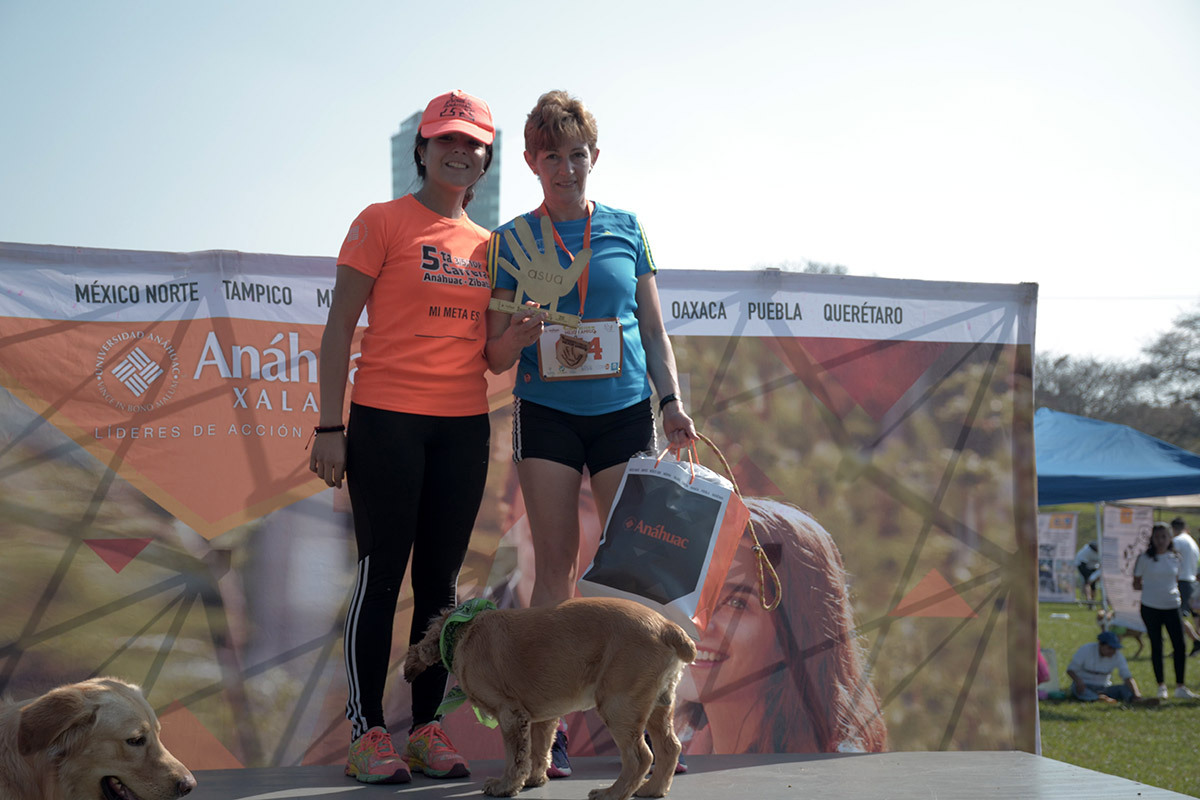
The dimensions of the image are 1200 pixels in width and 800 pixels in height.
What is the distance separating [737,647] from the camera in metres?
Result: 4.00

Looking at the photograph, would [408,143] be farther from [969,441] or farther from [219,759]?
[969,441]

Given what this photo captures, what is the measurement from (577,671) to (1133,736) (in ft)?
25.0

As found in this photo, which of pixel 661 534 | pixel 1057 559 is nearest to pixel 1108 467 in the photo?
pixel 661 534

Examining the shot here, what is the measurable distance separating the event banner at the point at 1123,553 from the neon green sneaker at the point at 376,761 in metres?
12.9

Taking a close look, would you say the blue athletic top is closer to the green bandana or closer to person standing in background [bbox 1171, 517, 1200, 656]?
the green bandana

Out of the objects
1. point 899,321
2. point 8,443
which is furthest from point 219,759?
point 899,321

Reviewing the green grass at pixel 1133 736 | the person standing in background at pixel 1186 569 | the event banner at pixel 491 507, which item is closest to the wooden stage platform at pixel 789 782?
the event banner at pixel 491 507

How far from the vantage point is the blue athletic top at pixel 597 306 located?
8.98 feet

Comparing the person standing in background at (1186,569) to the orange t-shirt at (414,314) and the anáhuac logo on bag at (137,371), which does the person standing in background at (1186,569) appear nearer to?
the orange t-shirt at (414,314)

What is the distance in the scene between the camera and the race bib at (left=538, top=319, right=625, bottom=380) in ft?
8.86

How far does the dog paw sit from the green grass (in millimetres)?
4877

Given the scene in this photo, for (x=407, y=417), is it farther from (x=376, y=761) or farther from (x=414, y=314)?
(x=376, y=761)

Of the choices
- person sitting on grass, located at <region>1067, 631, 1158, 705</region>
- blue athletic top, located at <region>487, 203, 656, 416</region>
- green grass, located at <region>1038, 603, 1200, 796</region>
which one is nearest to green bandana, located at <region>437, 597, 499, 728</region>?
blue athletic top, located at <region>487, 203, 656, 416</region>

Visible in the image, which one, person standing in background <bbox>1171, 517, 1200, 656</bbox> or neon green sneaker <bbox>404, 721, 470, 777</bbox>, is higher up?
neon green sneaker <bbox>404, 721, 470, 777</bbox>
